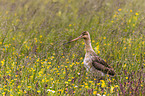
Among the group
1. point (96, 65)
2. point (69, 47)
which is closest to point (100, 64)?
point (96, 65)

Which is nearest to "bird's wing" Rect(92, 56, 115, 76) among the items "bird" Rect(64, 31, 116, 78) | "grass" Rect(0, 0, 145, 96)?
"bird" Rect(64, 31, 116, 78)

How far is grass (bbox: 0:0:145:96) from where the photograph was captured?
3.62 meters

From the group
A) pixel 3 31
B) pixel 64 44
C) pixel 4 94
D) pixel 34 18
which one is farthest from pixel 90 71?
pixel 34 18

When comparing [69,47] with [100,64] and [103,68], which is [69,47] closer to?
[100,64]

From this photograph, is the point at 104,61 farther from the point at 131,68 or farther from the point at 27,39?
the point at 27,39

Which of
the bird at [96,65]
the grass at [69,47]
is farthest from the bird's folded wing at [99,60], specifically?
the grass at [69,47]

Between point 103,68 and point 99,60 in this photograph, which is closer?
point 103,68

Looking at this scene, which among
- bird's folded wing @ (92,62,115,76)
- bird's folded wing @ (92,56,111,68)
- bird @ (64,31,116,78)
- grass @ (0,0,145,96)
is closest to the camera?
grass @ (0,0,145,96)

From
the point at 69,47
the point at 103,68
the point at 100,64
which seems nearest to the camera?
the point at 103,68

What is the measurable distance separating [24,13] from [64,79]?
153 inches

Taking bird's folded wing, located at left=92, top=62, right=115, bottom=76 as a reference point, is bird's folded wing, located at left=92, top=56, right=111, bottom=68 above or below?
above

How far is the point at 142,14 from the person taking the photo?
6551 millimetres

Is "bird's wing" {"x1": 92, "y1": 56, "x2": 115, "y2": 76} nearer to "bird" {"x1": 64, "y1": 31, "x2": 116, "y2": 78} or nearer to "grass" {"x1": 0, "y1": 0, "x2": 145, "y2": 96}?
"bird" {"x1": 64, "y1": 31, "x2": 116, "y2": 78}

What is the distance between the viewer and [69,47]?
5316mm
